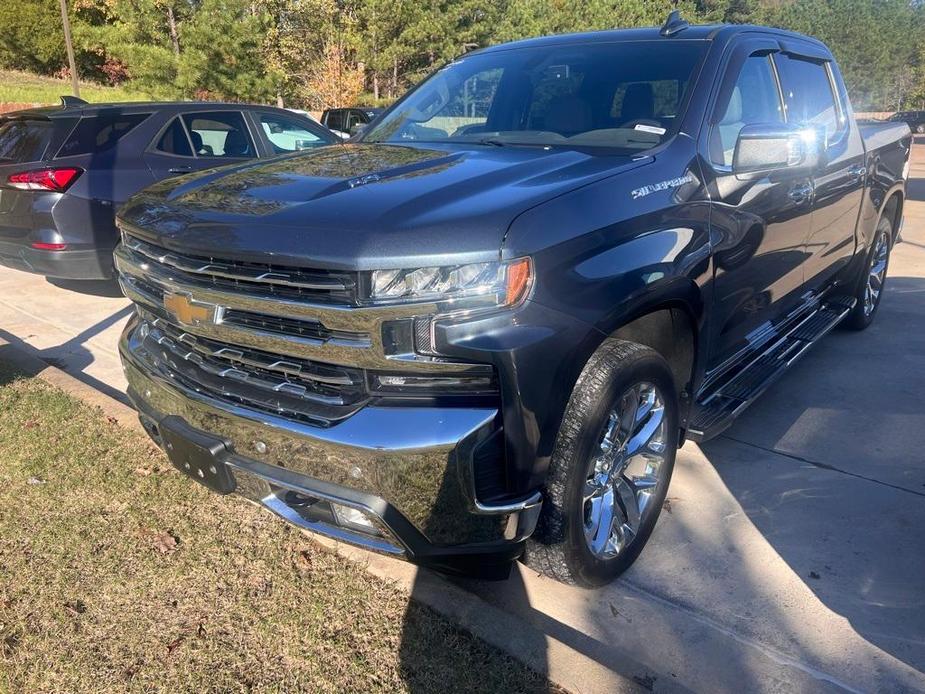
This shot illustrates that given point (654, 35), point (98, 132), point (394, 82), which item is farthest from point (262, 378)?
point (394, 82)

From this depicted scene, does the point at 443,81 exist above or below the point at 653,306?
above

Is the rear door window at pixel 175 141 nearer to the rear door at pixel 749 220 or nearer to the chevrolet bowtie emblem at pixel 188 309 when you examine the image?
the chevrolet bowtie emblem at pixel 188 309

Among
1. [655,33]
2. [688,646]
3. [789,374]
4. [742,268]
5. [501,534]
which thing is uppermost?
[655,33]

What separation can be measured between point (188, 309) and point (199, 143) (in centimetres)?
524

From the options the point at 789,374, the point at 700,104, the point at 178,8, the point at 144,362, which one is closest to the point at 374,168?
the point at 144,362

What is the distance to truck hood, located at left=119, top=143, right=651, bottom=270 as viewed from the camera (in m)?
2.18

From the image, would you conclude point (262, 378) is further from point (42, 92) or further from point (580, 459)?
point (42, 92)

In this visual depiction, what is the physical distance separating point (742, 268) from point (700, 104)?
722 millimetres

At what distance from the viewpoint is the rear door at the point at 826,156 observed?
415 centimetres

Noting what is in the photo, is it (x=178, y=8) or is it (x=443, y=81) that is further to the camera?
(x=178, y=8)

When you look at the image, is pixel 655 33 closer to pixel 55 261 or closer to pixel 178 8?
pixel 55 261

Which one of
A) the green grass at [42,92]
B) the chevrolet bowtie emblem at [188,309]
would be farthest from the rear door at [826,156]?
the green grass at [42,92]

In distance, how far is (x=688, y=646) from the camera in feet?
8.46

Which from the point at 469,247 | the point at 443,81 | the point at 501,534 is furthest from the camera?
the point at 443,81
